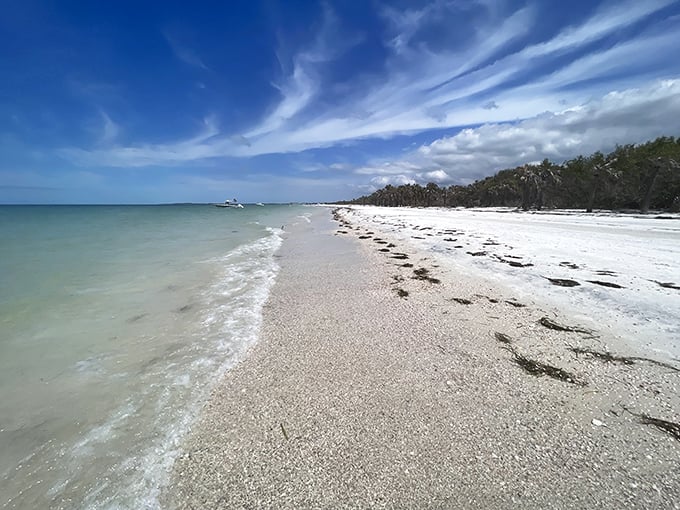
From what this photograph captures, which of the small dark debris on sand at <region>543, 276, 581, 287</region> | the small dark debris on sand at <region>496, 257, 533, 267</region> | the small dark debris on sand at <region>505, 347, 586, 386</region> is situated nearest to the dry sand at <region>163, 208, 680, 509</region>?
the small dark debris on sand at <region>505, 347, 586, 386</region>

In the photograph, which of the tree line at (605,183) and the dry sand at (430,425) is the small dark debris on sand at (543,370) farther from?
the tree line at (605,183)

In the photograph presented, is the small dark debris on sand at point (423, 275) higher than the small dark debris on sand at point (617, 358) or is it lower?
lower

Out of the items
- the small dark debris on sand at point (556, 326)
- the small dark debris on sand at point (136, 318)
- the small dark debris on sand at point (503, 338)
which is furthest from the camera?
the small dark debris on sand at point (136, 318)

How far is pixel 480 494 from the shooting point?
2.29 meters

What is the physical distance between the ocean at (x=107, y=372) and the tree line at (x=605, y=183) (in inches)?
2302

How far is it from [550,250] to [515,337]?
9.74 meters

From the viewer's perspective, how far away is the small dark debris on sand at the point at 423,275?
8702 mm

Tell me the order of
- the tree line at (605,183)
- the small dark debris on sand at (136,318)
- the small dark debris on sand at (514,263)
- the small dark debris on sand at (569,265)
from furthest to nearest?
the tree line at (605,183) → the small dark debris on sand at (514,263) → the small dark debris on sand at (569,265) → the small dark debris on sand at (136,318)

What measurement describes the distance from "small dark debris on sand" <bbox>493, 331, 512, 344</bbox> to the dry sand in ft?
0.35

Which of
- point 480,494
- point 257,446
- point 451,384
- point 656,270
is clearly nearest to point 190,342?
point 257,446

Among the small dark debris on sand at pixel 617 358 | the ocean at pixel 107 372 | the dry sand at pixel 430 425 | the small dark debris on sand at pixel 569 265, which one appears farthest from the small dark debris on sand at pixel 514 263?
the ocean at pixel 107 372

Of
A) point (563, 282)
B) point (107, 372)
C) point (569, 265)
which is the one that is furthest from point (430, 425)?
point (569, 265)

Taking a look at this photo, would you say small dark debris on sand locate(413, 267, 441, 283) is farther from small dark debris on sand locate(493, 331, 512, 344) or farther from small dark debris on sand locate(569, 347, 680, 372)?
small dark debris on sand locate(569, 347, 680, 372)

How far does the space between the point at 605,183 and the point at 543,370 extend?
218 ft
